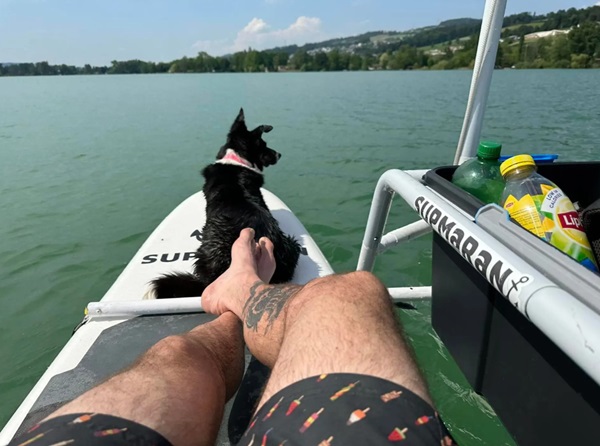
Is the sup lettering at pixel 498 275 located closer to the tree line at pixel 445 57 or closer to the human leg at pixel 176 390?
the human leg at pixel 176 390

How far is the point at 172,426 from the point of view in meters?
1.10

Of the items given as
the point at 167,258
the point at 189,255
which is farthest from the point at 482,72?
the point at 167,258

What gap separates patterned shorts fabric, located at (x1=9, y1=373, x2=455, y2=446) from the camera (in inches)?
32.7

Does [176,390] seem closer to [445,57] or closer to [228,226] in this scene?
[228,226]

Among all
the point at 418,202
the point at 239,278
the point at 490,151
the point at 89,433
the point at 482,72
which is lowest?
the point at 239,278

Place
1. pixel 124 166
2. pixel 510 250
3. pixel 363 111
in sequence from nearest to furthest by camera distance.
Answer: pixel 510 250
pixel 124 166
pixel 363 111

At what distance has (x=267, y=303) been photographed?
167 centimetres

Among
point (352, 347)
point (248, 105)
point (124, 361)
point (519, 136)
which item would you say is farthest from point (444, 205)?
point (248, 105)

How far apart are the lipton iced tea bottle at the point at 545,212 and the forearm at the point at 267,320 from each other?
2.67 ft

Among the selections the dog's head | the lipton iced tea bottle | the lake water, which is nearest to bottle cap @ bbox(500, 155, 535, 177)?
the lipton iced tea bottle

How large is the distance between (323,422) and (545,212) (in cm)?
87

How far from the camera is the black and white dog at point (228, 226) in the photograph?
2723 mm

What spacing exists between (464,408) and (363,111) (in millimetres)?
15525

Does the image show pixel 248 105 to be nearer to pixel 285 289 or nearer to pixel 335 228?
pixel 335 228
